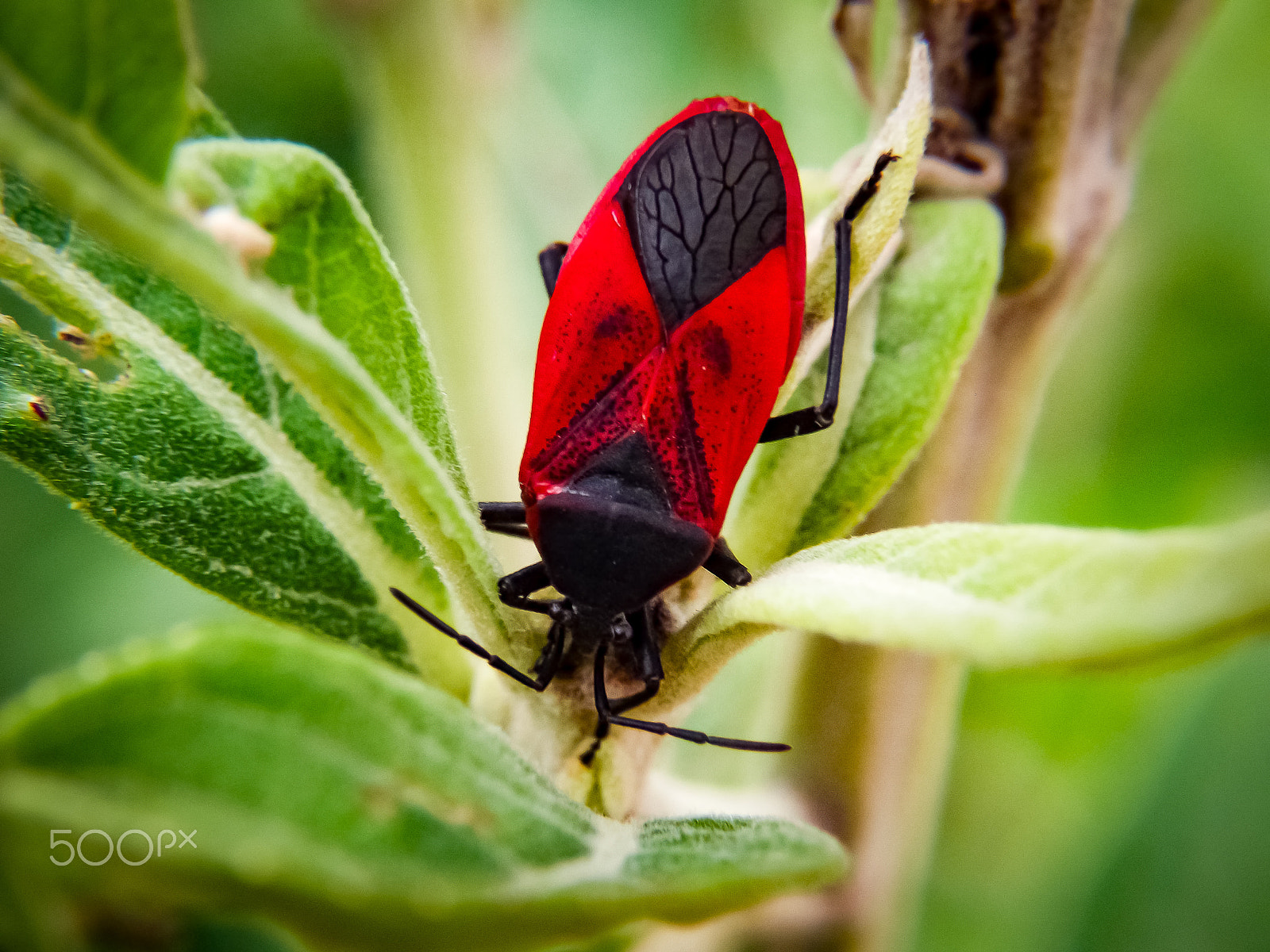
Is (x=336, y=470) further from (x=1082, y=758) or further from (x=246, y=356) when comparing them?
(x=1082, y=758)

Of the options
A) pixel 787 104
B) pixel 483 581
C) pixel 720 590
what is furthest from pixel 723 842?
pixel 787 104

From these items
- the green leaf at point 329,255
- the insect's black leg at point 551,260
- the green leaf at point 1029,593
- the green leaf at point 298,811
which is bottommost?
the green leaf at point 298,811

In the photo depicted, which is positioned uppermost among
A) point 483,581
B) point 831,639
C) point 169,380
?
point 169,380

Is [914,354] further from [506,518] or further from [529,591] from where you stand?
[506,518]

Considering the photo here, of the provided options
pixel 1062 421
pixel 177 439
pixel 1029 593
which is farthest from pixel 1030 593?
pixel 1062 421

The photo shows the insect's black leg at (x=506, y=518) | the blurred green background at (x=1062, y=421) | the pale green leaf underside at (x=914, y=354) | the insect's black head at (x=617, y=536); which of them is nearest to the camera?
the pale green leaf underside at (x=914, y=354)

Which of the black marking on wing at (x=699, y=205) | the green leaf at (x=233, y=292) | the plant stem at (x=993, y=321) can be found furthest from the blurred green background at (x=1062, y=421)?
the green leaf at (x=233, y=292)

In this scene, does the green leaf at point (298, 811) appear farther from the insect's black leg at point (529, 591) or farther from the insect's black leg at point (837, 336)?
the insect's black leg at point (837, 336)
